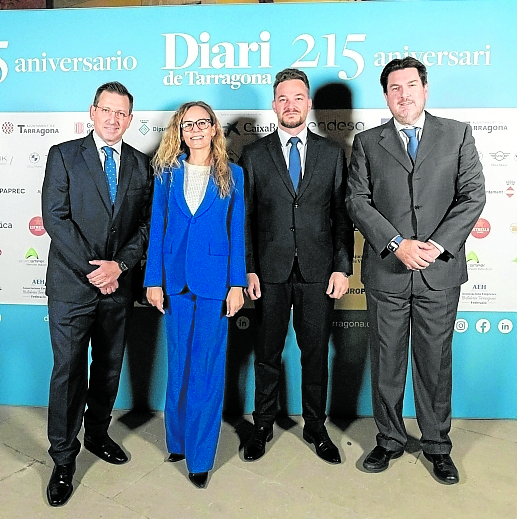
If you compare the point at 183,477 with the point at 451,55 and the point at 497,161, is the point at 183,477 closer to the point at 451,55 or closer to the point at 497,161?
the point at 497,161

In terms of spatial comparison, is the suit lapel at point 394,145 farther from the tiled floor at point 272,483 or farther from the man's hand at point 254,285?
the tiled floor at point 272,483

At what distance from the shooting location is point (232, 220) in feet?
8.64

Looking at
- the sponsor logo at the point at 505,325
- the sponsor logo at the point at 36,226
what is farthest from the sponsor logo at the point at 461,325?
the sponsor logo at the point at 36,226

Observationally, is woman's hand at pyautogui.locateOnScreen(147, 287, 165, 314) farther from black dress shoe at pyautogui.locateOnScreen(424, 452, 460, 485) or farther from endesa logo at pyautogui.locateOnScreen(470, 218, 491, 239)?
endesa logo at pyautogui.locateOnScreen(470, 218, 491, 239)

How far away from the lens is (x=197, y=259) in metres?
2.58

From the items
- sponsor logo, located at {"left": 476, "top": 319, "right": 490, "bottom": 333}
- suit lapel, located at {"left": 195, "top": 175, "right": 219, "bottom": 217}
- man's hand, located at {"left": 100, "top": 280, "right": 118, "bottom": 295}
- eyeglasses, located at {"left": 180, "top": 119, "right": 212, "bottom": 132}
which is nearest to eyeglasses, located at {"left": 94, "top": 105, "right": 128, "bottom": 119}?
eyeglasses, located at {"left": 180, "top": 119, "right": 212, "bottom": 132}

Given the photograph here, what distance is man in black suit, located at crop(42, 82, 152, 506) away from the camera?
259cm

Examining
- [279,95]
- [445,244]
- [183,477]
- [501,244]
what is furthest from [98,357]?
[501,244]

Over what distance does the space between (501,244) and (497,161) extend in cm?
47

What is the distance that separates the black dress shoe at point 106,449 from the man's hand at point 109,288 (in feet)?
2.68

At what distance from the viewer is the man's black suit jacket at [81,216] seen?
2586 millimetres

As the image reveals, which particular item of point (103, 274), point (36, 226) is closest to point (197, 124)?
point (103, 274)

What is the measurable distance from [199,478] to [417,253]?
1.43 meters

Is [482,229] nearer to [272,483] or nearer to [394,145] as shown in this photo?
[394,145]
